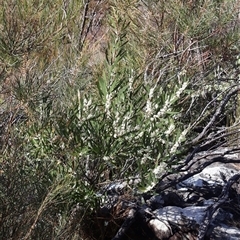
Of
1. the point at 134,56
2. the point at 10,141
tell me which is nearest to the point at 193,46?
the point at 134,56

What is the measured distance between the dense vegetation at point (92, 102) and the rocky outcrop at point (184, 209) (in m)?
0.16

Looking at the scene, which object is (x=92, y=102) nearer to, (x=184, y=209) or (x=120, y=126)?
(x=120, y=126)

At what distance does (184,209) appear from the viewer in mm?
4102

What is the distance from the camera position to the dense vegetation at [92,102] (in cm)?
283

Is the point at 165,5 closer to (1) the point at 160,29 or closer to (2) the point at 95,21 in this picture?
(1) the point at 160,29

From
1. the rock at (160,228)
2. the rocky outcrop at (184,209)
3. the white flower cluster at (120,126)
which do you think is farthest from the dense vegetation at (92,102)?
the rock at (160,228)

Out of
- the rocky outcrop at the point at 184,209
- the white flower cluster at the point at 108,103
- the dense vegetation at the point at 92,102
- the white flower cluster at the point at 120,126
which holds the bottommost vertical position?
the rocky outcrop at the point at 184,209

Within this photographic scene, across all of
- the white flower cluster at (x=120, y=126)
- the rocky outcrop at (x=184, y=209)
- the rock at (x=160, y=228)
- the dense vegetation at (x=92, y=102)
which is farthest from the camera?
the rock at (x=160, y=228)

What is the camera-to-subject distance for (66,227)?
9.43 feet

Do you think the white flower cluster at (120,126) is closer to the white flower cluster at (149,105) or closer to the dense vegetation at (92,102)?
the dense vegetation at (92,102)

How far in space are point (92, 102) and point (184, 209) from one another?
4.52ft

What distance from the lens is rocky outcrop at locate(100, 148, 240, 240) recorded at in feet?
11.8

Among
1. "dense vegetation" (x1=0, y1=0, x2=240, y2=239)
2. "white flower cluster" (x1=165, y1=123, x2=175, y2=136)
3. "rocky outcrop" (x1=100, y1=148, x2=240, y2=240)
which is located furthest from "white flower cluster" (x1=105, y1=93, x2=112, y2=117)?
"rocky outcrop" (x1=100, y1=148, x2=240, y2=240)

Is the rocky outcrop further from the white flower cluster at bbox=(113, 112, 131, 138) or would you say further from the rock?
the white flower cluster at bbox=(113, 112, 131, 138)
